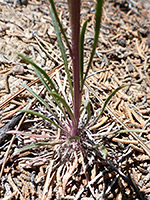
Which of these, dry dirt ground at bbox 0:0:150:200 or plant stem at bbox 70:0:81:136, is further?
dry dirt ground at bbox 0:0:150:200

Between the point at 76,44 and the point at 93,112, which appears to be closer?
the point at 76,44

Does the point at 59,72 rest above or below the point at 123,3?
below

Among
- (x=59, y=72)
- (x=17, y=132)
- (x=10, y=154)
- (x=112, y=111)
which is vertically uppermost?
(x=59, y=72)

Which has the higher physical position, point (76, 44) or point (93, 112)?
point (76, 44)

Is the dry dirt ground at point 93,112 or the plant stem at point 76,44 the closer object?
the plant stem at point 76,44

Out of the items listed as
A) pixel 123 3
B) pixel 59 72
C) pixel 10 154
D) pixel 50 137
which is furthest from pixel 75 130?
pixel 123 3

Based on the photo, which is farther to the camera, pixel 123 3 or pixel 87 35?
pixel 123 3

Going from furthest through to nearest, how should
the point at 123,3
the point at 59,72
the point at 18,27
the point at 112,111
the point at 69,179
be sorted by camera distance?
the point at 123,3 < the point at 18,27 < the point at 59,72 < the point at 112,111 < the point at 69,179

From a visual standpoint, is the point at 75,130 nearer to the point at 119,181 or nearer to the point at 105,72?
the point at 119,181
